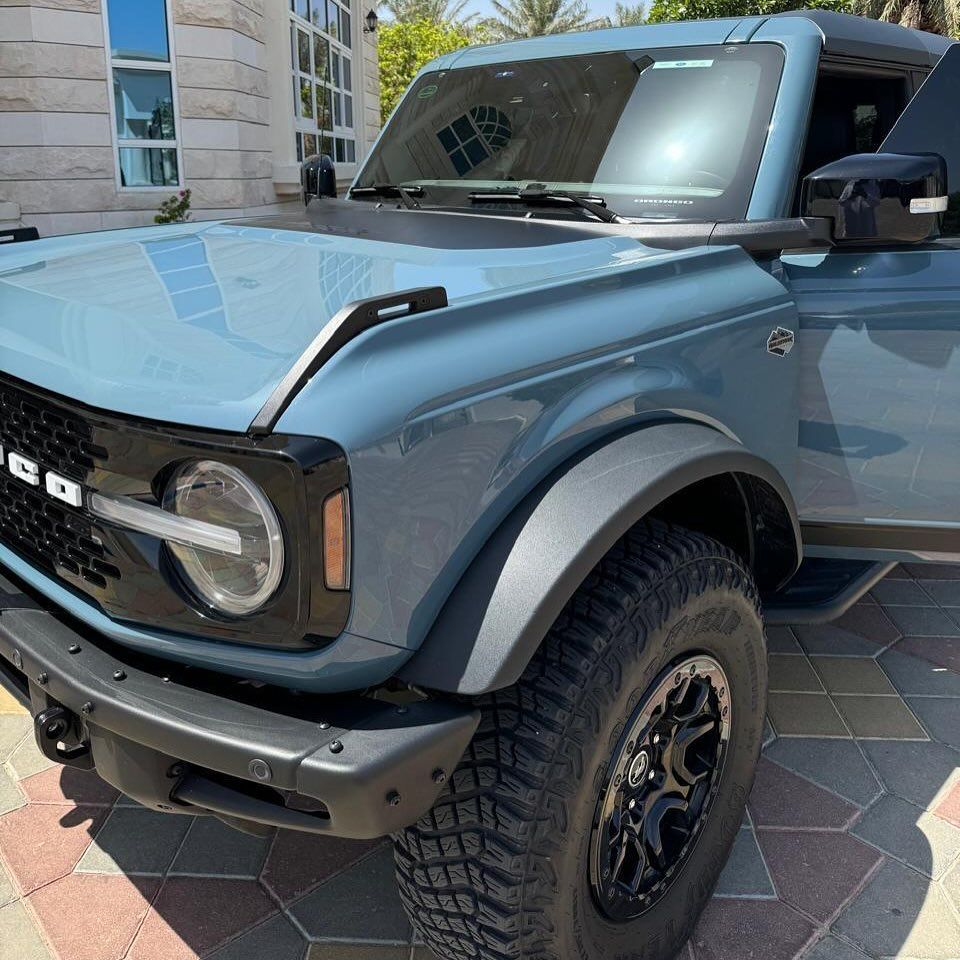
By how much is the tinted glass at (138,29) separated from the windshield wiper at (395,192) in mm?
7613

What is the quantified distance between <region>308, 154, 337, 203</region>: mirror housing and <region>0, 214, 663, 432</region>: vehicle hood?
39.1 inches

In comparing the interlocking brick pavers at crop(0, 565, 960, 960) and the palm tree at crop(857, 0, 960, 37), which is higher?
the palm tree at crop(857, 0, 960, 37)

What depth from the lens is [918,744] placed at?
111 inches

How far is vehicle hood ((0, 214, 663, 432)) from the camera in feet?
4.95

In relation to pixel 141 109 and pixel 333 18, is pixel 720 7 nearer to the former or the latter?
pixel 333 18

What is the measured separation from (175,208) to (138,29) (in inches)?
68.3

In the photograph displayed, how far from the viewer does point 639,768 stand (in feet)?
6.02

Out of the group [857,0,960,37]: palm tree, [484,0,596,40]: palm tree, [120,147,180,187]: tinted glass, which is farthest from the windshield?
[484,0,596,40]: palm tree

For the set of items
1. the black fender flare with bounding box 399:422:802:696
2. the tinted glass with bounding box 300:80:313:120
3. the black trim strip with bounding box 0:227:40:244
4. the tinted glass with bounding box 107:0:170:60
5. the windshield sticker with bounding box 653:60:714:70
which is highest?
the tinted glass with bounding box 107:0:170:60

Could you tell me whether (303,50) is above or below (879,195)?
above

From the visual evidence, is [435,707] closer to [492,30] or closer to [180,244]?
[180,244]

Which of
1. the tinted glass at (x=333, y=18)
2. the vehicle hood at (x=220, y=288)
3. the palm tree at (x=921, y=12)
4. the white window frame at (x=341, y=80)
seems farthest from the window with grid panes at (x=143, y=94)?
the palm tree at (x=921, y=12)

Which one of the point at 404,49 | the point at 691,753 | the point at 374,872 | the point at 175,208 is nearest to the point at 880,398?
the point at 691,753

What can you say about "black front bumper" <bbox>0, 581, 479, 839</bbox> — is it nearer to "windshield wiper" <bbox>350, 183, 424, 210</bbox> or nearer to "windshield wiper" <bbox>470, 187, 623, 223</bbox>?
"windshield wiper" <bbox>470, 187, 623, 223</bbox>
